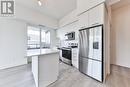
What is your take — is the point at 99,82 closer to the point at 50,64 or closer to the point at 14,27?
the point at 50,64

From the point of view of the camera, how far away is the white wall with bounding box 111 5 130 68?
185 inches

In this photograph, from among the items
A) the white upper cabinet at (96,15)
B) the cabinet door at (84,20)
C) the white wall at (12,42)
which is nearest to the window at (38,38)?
the white wall at (12,42)

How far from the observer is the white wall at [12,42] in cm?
435

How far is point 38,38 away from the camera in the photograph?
6316mm

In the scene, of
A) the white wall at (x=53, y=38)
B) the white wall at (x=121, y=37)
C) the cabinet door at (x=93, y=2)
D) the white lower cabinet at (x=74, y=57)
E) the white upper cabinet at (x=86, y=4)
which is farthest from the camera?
the white wall at (x=53, y=38)

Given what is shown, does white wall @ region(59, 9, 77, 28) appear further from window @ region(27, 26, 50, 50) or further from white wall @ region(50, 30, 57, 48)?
window @ region(27, 26, 50, 50)

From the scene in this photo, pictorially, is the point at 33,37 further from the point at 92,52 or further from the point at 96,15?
the point at 96,15

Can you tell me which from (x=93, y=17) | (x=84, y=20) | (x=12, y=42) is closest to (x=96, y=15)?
(x=93, y=17)

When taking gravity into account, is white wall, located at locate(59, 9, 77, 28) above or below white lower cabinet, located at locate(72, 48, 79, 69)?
above

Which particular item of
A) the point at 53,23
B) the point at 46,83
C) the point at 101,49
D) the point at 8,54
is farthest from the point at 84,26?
the point at 8,54

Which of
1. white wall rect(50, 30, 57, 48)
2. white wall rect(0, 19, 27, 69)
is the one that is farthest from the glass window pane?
white wall rect(50, 30, 57, 48)

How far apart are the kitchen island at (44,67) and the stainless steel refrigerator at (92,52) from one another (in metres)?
1.23

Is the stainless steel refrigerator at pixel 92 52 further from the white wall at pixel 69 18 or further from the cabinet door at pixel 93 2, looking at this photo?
the white wall at pixel 69 18

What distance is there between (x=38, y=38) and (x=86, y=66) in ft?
13.3
